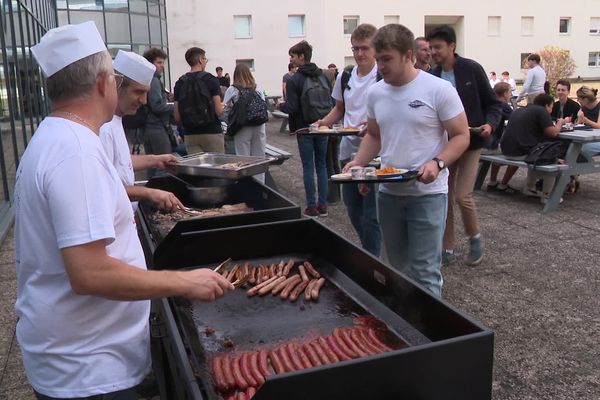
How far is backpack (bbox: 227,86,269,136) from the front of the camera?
6.80m

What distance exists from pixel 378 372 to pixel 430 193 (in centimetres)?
172

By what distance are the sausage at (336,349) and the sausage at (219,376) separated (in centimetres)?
43

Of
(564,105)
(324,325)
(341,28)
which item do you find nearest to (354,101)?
(324,325)

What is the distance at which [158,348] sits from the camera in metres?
2.48

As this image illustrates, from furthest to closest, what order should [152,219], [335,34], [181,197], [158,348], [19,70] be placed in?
[335,34] → [19,70] → [181,197] → [152,219] → [158,348]

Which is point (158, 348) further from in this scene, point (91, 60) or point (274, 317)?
point (91, 60)

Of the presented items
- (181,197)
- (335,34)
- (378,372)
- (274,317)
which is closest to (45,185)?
(378,372)

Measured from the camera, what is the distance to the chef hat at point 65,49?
62.7 inches

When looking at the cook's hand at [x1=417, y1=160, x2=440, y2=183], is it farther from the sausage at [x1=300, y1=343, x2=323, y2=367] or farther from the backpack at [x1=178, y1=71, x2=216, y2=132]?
the backpack at [x1=178, y1=71, x2=216, y2=132]

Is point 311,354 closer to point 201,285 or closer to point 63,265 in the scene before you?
point 201,285

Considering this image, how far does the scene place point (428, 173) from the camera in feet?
9.72

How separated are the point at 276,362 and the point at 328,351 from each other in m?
0.21

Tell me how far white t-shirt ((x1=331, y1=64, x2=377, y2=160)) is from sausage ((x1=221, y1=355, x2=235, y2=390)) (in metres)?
3.17

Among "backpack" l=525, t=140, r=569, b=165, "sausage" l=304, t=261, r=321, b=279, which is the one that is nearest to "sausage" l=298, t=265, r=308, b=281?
"sausage" l=304, t=261, r=321, b=279
